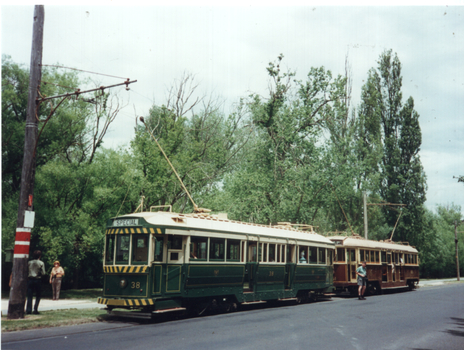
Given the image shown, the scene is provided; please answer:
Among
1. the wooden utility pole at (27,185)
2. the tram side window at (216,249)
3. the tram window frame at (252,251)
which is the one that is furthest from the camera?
the tram window frame at (252,251)

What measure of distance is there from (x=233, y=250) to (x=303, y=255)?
5.48 meters

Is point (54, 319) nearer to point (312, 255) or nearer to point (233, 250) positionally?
point (233, 250)

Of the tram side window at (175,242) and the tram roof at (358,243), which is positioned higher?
the tram roof at (358,243)

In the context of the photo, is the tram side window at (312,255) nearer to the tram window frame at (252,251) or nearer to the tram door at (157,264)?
the tram window frame at (252,251)

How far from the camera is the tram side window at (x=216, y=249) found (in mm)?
15508

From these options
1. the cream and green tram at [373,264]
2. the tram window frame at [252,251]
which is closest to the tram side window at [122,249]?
the tram window frame at [252,251]

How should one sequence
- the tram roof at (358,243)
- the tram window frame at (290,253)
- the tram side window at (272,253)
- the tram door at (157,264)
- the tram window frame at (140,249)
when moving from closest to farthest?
the tram door at (157,264) → the tram window frame at (140,249) → the tram side window at (272,253) → the tram window frame at (290,253) → the tram roof at (358,243)

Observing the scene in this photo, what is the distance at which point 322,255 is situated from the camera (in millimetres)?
22812

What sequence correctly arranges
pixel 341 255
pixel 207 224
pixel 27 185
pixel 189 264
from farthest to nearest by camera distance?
pixel 341 255, pixel 207 224, pixel 189 264, pixel 27 185

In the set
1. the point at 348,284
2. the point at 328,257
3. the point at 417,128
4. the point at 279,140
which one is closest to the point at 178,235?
the point at 328,257

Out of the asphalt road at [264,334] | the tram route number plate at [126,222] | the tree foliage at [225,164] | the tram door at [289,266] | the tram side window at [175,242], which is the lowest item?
the asphalt road at [264,334]

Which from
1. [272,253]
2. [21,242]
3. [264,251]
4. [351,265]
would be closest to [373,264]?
[351,265]

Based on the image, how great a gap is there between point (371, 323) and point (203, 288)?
16.8 feet

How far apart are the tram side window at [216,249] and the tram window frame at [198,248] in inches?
10.6
